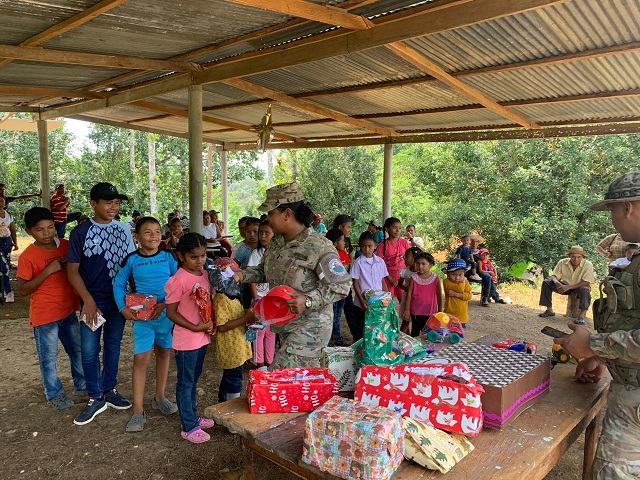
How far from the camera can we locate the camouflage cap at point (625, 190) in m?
A: 1.99

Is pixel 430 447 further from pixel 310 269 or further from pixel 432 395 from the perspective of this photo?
pixel 310 269

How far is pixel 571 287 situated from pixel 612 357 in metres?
5.98

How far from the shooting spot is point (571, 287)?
729 centimetres

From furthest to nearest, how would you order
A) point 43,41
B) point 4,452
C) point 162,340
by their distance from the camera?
point 43,41, point 162,340, point 4,452

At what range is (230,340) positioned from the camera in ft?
11.2

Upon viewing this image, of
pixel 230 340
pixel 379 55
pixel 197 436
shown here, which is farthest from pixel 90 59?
pixel 197 436

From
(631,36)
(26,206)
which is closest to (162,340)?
(631,36)

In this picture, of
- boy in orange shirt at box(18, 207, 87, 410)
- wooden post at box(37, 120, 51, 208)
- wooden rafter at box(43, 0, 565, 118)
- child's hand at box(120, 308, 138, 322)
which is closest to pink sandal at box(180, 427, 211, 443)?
child's hand at box(120, 308, 138, 322)

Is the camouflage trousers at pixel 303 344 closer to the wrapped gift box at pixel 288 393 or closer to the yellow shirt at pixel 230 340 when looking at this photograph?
the wrapped gift box at pixel 288 393

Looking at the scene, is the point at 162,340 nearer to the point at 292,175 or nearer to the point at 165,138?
the point at 292,175

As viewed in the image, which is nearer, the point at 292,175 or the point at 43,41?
the point at 43,41

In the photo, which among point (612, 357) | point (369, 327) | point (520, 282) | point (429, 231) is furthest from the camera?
point (429, 231)

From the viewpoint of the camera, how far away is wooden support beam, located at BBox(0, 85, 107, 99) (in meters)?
7.34

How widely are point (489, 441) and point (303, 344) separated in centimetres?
114
